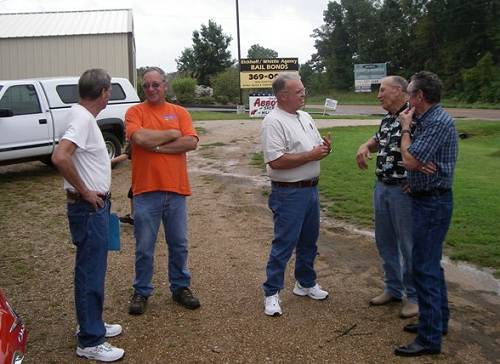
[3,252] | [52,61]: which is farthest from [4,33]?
[3,252]

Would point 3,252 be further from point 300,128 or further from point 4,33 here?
point 4,33

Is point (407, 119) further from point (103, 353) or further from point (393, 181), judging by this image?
point (103, 353)

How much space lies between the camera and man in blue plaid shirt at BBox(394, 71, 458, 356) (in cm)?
371

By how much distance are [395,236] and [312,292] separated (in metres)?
0.84

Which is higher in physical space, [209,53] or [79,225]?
[209,53]

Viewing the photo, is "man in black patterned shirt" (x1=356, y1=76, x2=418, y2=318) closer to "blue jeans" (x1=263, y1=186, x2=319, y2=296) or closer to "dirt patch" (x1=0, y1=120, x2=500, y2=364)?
"dirt patch" (x1=0, y1=120, x2=500, y2=364)

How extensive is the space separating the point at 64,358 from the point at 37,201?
5781 mm

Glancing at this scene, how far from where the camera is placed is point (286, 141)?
14.3 feet

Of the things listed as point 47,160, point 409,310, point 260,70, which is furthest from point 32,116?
point 260,70

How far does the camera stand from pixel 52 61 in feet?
83.7

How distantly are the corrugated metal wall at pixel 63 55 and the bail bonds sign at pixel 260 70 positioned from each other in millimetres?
6555

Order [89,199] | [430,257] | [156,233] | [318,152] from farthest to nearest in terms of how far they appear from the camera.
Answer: [156,233], [318,152], [430,257], [89,199]

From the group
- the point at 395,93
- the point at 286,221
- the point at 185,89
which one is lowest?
the point at 286,221

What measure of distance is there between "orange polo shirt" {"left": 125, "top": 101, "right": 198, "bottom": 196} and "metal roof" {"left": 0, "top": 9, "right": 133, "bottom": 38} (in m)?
21.5
